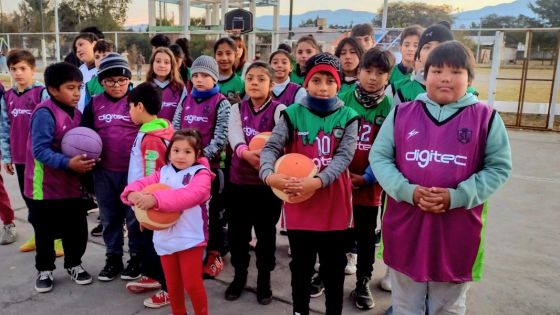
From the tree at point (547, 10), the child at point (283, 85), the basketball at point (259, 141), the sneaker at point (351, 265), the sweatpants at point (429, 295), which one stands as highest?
the tree at point (547, 10)

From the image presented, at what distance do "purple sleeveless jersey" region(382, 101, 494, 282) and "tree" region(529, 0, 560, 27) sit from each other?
54.0 meters

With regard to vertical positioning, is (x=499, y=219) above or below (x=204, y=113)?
below

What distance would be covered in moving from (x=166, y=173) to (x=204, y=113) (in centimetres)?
90

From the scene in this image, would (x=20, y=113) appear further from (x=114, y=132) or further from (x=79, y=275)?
(x=79, y=275)

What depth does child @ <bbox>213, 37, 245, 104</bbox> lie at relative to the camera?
439 cm

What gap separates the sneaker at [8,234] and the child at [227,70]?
2.68 m

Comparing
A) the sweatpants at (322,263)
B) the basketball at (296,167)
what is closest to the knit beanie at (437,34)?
the basketball at (296,167)

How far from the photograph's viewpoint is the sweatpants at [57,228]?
12.2ft

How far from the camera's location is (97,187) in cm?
382

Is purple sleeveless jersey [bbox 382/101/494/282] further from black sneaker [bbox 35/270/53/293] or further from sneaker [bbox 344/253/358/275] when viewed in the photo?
black sneaker [bbox 35/270/53/293]

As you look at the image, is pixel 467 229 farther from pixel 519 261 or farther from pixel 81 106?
pixel 81 106

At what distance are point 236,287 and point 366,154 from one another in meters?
1.49

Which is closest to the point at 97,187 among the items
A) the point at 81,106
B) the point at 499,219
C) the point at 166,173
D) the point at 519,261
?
the point at 166,173

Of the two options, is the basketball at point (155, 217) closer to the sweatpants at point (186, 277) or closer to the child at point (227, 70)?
the sweatpants at point (186, 277)
